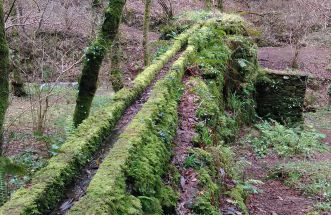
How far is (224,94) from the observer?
40.8 ft

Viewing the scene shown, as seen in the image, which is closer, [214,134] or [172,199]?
[172,199]

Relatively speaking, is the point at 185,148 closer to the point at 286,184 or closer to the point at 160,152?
the point at 160,152

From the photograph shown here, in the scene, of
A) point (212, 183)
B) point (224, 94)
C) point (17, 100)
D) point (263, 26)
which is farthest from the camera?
point (263, 26)

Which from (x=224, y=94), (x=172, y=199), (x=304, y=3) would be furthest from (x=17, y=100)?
(x=304, y=3)

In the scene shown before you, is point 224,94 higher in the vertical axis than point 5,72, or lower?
lower

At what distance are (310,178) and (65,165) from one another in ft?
20.9

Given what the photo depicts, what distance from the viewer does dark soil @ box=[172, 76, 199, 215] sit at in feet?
18.0

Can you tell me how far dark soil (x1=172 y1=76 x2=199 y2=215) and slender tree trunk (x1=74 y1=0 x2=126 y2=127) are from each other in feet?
6.27

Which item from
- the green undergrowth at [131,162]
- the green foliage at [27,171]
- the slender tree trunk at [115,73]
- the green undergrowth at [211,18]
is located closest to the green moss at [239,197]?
the green undergrowth at [131,162]

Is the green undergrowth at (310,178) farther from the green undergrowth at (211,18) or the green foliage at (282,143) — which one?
the green undergrowth at (211,18)

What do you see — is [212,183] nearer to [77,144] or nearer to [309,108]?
[77,144]

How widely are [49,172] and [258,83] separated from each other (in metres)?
11.4

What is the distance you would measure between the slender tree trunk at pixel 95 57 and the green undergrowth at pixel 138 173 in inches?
56.7

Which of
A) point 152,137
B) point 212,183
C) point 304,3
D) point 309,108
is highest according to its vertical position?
point 304,3
